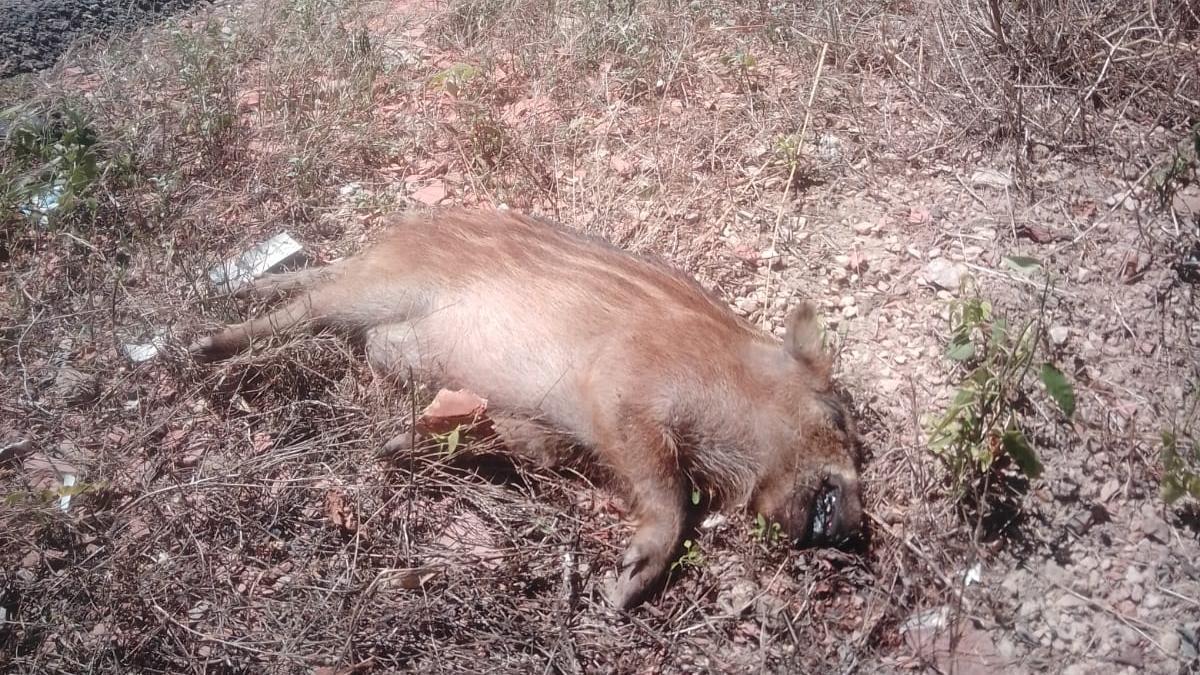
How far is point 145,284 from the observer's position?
4141 mm

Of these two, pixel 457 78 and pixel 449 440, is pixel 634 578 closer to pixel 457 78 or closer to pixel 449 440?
pixel 449 440

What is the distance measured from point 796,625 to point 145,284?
314cm

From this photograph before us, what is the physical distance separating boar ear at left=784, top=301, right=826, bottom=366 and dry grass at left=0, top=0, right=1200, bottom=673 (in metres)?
0.37

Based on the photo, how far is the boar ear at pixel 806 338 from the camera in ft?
11.4

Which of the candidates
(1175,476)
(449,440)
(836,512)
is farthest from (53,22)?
(1175,476)

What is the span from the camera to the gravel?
568cm

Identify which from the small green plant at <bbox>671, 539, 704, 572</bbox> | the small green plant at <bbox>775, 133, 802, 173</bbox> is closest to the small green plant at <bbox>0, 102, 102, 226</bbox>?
the small green plant at <bbox>671, 539, 704, 572</bbox>

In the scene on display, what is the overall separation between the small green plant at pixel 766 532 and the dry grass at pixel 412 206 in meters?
0.06

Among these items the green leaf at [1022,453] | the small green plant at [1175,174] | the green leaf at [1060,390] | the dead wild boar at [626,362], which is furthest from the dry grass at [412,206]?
the green leaf at [1060,390]

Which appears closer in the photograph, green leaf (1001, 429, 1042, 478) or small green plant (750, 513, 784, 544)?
green leaf (1001, 429, 1042, 478)

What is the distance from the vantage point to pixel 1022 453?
292 cm

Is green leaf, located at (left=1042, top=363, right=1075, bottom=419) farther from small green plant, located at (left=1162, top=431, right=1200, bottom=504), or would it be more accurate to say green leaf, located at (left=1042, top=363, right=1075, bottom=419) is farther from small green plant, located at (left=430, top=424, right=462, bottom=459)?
small green plant, located at (left=430, top=424, right=462, bottom=459)

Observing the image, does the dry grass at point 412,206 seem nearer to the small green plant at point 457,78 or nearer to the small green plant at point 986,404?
the small green plant at point 457,78

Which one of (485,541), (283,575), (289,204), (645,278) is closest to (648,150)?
(645,278)
